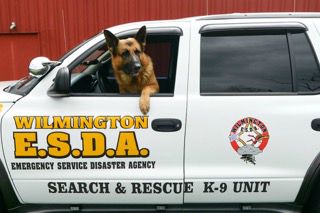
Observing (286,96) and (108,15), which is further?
(108,15)

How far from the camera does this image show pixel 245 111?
8.60 ft

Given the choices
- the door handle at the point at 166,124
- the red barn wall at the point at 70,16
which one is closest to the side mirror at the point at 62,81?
the door handle at the point at 166,124

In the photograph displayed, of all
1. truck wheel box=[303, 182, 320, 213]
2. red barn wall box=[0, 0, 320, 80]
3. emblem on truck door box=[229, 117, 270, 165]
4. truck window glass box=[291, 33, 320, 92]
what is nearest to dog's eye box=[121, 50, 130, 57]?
emblem on truck door box=[229, 117, 270, 165]

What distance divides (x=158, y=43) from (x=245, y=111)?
1076 mm

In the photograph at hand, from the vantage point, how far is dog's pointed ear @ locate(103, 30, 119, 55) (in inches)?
105

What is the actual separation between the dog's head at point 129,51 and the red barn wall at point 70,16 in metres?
5.27

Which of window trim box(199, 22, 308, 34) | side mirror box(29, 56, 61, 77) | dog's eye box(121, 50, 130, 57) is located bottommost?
side mirror box(29, 56, 61, 77)

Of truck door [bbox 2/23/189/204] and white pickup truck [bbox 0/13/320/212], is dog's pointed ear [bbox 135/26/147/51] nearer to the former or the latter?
white pickup truck [bbox 0/13/320/212]

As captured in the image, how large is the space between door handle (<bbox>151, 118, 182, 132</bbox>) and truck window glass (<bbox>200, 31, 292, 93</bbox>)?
32 centimetres

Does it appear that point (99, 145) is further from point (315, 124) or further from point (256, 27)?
point (315, 124)

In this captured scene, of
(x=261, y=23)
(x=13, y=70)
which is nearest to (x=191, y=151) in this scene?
(x=261, y=23)

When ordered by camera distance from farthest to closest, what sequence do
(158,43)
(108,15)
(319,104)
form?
1. (108,15)
2. (158,43)
3. (319,104)

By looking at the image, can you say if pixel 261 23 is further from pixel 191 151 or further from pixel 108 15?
pixel 108 15

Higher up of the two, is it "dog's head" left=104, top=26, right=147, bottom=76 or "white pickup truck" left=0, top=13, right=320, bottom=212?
"dog's head" left=104, top=26, right=147, bottom=76
